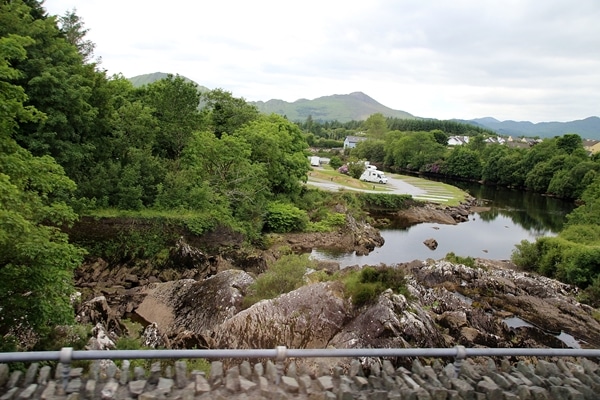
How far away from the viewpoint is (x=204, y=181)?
3081 centimetres

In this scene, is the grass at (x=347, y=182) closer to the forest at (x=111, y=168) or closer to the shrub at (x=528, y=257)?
the forest at (x=111, y=168)

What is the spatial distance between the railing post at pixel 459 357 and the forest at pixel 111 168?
26.3 feet

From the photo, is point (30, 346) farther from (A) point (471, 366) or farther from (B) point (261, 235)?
(B) point (261, 235)

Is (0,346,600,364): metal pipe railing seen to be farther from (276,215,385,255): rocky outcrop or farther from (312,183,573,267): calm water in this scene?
(276,215,385,255): rocky outcrop

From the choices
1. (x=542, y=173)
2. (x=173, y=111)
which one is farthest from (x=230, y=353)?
(x=542, y=173)

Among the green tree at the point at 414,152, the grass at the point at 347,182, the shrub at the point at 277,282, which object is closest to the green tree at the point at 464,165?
the green tree at the point at 414,152

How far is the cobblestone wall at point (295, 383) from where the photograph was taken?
16.6 feet

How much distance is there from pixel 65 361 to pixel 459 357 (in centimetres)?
470

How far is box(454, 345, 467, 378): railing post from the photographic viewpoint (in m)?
5.48

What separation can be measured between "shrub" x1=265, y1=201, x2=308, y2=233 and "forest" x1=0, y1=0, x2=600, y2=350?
0.09 metres

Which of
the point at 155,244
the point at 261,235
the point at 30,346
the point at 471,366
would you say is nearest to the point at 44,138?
the point at 155,244

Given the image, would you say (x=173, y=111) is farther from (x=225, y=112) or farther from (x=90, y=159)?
(x=225, y=112)

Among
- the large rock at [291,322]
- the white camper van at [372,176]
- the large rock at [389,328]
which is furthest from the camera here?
the white camper van at [372,176]

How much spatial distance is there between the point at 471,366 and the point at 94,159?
26374 mm
